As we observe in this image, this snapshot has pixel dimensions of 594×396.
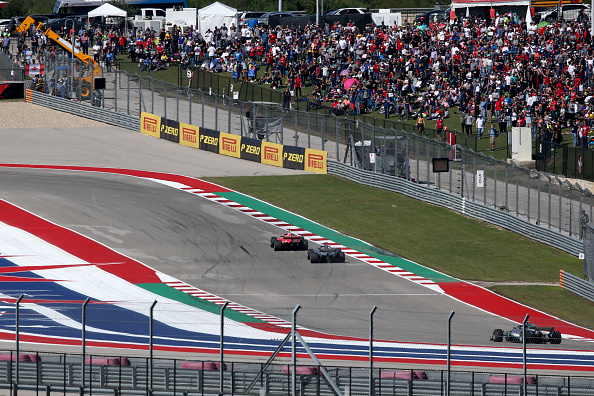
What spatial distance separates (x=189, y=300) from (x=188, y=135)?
2159cm

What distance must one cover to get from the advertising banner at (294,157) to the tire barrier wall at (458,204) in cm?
139

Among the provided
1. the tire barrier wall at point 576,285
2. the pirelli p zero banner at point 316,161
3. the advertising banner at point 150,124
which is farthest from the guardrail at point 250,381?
the advertising banner at point 150,124

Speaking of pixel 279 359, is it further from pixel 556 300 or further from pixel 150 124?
pixel 150 124

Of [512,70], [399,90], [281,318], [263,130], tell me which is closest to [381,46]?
[399,90]

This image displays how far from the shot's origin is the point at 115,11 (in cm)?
6562

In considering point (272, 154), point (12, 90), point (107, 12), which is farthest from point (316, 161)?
point (107, 12)

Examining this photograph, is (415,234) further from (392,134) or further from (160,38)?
(160,38)

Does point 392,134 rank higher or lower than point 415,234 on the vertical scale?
higher

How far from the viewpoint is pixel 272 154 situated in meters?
43.8

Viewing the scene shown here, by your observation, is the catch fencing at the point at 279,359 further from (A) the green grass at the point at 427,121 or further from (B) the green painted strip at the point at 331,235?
(A) the green grass at the point at 427,121

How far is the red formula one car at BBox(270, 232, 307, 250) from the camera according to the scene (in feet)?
101

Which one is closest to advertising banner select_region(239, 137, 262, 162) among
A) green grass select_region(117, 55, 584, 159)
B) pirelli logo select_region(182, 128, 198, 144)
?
pirelli logo select_region(182, 128, 198, 144)

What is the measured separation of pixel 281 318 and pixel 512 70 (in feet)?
88.1

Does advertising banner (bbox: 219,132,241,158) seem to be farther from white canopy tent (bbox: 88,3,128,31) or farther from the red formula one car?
white canopy tent (bbox: 88,3,128,31)
